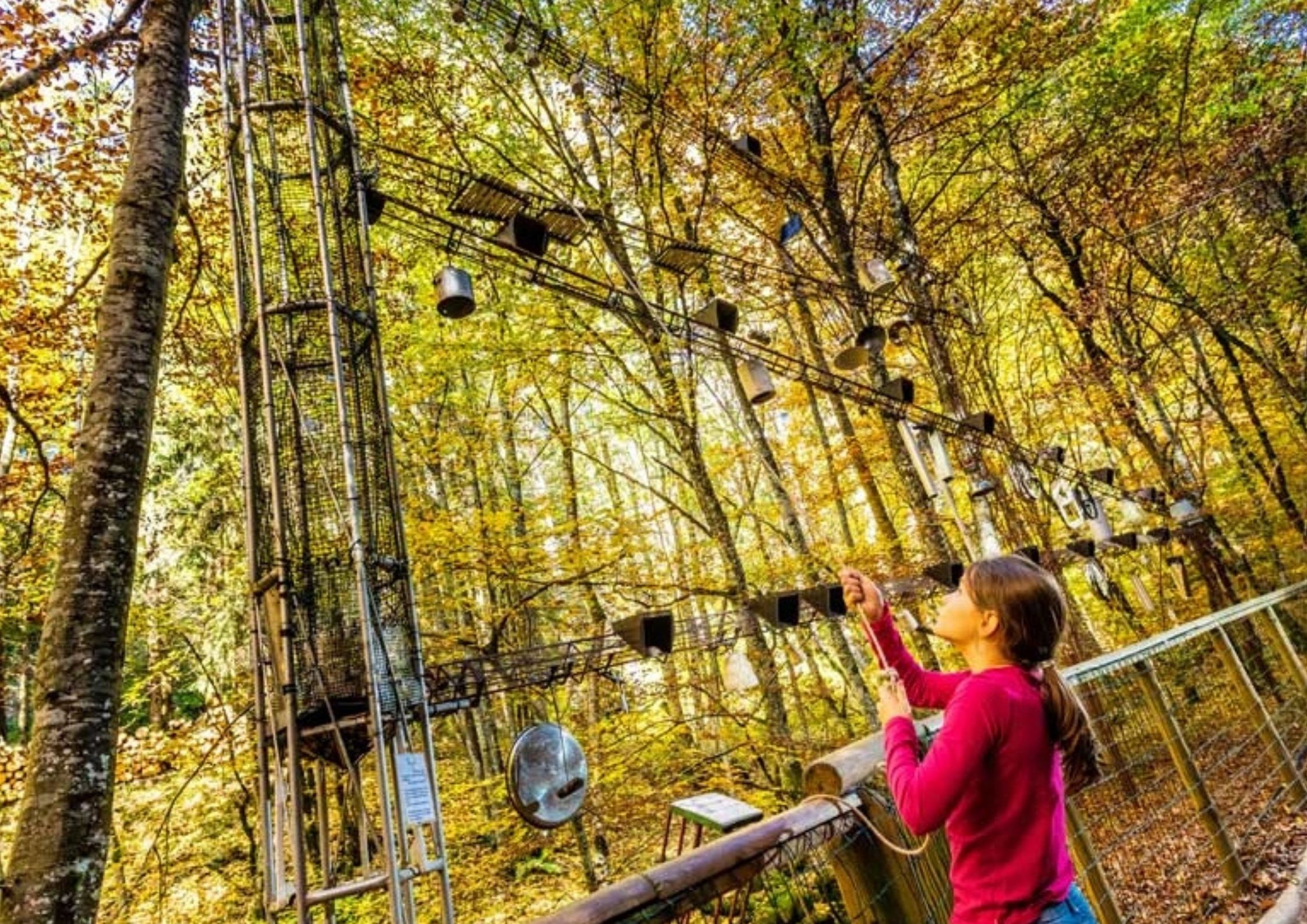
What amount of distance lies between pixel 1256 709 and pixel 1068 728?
317 centimetres

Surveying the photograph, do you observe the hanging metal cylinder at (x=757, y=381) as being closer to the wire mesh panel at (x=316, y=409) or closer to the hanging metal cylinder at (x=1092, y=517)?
the wire mesh panel at (x=316, y=409)

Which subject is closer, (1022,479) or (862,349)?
(862,349)

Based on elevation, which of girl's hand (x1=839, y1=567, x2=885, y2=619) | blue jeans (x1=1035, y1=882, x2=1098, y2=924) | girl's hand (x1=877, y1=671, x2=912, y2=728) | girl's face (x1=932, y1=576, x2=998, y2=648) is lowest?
blue jeans (x1=1035, y1=882, x2=1098, y2=924)

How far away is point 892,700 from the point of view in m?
1.41

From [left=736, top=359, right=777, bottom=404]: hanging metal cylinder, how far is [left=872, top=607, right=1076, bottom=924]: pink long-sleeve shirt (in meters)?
3.20

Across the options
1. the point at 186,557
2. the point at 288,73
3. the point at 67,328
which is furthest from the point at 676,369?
the point at 186,557

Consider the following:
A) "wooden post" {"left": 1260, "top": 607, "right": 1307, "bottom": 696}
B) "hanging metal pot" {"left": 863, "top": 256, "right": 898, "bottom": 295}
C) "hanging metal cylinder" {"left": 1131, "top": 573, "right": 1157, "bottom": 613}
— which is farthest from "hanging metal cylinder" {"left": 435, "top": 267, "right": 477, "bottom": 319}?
"hanging metal cylinder" {"left": 1131, "top": 573, "right": 1157, "bottom": 613}

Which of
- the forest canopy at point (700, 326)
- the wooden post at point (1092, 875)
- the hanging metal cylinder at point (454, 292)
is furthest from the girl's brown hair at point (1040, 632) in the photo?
the forest canopy at point (700, 326)

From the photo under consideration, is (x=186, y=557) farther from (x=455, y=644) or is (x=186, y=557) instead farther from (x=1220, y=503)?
(x=1220, y=503)

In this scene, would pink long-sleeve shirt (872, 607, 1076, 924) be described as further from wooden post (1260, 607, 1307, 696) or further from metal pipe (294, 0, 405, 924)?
wooden post (1260, 607, 1307, 696)

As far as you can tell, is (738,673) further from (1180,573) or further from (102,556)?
(1180,573)

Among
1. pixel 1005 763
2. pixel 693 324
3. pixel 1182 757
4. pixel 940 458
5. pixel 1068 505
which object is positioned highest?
pixel 693 324

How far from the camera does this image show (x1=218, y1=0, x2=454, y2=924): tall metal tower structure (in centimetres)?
210

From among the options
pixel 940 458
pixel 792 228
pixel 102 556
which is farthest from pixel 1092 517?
pixel 102 556
